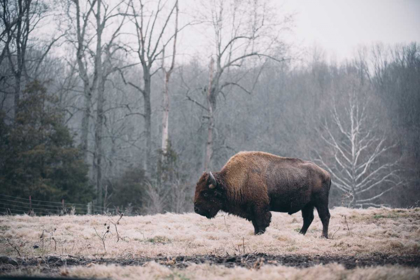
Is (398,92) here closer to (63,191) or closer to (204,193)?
(63,191)

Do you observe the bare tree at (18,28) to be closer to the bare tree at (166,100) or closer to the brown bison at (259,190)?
the bare tree at (166,100)

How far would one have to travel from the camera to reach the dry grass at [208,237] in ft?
26.7

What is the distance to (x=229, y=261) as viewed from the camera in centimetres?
660

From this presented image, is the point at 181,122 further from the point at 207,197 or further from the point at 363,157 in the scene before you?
the point at 207,197

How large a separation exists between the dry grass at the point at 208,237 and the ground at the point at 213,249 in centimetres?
2

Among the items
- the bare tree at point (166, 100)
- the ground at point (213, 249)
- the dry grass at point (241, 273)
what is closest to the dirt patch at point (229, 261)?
the ground at point (213, 249)

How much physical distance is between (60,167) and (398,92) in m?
35.0

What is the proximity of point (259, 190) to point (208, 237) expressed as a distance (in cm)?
176

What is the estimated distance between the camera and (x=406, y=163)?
37.0 meters

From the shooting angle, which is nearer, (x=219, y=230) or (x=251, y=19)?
(x=219, y=230)

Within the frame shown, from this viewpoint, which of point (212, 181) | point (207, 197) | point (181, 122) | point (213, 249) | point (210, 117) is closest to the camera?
point (213, 249)

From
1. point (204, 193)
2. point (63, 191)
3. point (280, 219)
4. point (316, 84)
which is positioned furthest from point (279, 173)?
point (316, 84)

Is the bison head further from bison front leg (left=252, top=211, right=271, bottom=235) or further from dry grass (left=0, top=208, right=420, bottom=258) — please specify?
bison front leg (left=252, top=211, right=271, bottom=235)

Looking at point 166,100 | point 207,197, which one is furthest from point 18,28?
point 207,197
